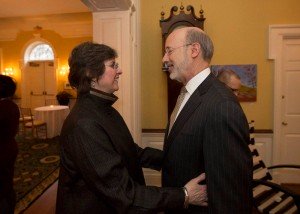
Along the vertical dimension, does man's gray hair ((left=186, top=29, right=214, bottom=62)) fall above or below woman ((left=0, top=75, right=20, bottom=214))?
above

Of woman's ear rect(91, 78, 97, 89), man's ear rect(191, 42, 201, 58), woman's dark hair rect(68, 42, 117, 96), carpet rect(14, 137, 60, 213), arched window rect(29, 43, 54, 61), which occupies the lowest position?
carpet rect(14, 137, 60, 213)

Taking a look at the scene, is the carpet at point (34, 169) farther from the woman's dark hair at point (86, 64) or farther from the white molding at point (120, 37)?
the woman's dark hair at point (86, 64)

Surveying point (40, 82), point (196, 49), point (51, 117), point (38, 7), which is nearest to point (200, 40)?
point (196, 49)

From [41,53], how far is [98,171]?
10.1 meters

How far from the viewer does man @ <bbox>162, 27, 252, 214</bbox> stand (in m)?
1.16

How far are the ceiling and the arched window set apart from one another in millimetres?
1410

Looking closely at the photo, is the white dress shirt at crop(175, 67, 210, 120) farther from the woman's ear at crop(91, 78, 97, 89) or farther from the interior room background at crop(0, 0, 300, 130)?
the interior room background at crop(0, 0, 300, 130)

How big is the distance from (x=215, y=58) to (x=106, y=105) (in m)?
2.72

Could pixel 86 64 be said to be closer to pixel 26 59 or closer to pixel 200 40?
pixel 200 40

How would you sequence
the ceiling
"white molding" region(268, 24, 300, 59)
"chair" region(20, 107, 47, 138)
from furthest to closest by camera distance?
the ceiling
"chair" region(20, 107, 47, 138)
"white molding" region(268, 24, 300, 59)

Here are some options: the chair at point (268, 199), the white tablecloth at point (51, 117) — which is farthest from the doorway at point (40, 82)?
the chair at point (268, 199)

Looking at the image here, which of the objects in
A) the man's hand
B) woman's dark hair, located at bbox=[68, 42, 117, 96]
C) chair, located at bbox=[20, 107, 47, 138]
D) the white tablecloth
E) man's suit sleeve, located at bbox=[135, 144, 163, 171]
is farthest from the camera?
the white tablecloth

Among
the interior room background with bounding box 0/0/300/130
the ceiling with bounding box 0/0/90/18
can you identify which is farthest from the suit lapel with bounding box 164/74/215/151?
the ceiling with bounding box 0/0/90/18

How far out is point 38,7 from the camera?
8.04 m
